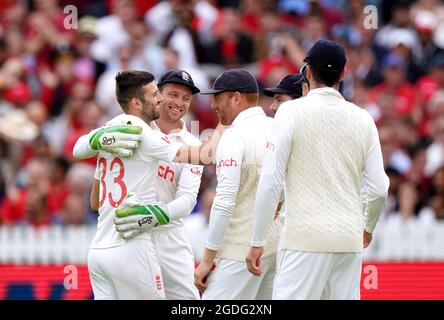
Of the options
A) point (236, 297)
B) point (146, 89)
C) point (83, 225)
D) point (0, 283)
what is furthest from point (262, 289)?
point (83, 225)

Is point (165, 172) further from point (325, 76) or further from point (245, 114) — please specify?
point (325, 76)

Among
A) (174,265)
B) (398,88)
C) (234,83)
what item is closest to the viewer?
(234,83)

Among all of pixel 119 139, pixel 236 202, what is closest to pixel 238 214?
pixel 236 202

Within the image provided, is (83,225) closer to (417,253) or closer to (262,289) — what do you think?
(417,253)

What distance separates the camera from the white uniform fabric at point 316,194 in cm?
802

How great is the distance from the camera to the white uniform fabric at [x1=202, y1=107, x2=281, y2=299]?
878 cm

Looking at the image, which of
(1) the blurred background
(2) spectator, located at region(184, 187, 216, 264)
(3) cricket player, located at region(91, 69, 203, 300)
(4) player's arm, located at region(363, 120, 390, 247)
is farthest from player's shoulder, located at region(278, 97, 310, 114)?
(1) the blurred background

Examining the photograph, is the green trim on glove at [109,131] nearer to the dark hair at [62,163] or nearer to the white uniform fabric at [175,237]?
the white uniform fabric at [175,237]

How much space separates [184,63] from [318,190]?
8617 millimetres

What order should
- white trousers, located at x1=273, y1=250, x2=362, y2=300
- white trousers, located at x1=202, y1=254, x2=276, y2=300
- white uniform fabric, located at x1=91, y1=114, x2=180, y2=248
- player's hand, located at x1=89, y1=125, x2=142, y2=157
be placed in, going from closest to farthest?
white trousers, located at x1=273, y1=250, x2=362, y2=300
player's hand, located at x1=89, y1=125, x2=142, y2=157
white uniform fabric, located at x1=91, y1=114, x2=180, y2=248
white trousers, located at x1=202, y1=254, x2=276, y2=300

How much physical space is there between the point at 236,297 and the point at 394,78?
8237 millimetres

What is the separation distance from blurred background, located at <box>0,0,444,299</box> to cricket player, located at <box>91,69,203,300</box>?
434cm

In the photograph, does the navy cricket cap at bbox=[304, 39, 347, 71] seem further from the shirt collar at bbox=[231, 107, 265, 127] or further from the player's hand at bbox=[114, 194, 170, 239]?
the player's hand at bbox=[114, 194, 170, 239]

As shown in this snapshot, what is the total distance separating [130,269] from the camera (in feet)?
28.6
